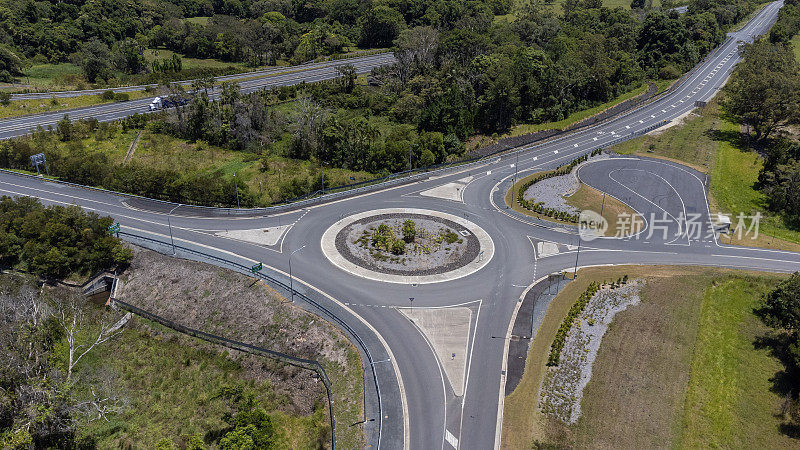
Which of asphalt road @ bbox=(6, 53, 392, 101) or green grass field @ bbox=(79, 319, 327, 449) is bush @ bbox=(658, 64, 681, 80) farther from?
green grass field @ bbox=(79, 319, 327, 449)

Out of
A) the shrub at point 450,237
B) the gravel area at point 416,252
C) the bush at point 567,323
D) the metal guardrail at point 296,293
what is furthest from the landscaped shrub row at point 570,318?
the shrub at point 450,237

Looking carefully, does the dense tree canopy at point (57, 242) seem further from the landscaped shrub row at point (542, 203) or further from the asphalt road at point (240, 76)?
the asphalt road at point (240, 76)

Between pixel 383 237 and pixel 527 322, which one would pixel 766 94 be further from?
pixel 383 237

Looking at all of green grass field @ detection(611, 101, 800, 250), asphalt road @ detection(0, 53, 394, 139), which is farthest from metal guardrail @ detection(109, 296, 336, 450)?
green grass field @ detection(611, 101, 800, 250)

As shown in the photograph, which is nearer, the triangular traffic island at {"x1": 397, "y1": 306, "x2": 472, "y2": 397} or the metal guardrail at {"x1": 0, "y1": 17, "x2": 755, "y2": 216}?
the triangular traffic island at {"x1": 397, "y1": 306, "x2": 472, "y2": 397}

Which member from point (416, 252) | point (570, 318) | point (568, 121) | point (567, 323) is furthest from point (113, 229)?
point (568, 121)

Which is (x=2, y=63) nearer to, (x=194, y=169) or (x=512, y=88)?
(x=194, y=169)

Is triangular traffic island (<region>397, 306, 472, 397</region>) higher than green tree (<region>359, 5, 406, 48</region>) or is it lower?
lower
